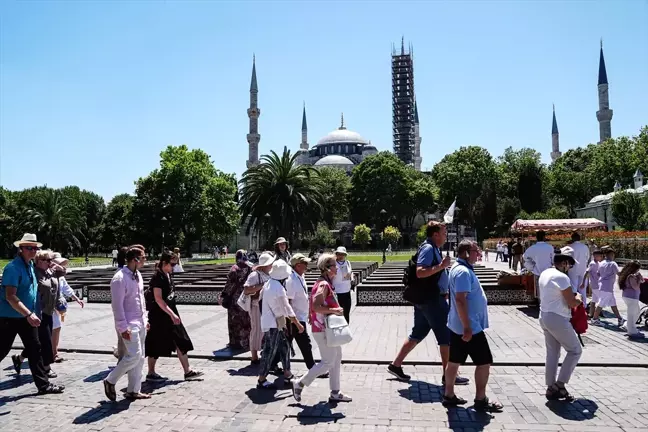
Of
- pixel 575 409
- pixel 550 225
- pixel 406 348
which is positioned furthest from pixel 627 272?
pixel 550 225

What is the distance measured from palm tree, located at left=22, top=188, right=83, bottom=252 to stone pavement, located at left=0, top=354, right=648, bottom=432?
52664mm

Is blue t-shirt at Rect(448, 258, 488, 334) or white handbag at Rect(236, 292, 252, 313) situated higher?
blue t-shirt at Rect(448, 258, 488, 334)

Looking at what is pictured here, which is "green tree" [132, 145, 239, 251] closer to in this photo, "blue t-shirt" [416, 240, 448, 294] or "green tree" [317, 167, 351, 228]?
"green tree" [317, 167, 351, 228]

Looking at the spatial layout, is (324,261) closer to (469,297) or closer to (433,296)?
(433,296)

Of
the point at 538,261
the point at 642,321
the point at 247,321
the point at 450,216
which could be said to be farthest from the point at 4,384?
the point at 450,216

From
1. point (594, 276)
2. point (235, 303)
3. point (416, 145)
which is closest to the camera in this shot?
point (235, 303)

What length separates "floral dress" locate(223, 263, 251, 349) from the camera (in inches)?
318

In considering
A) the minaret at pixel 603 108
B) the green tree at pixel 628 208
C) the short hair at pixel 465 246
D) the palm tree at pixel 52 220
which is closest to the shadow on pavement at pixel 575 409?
the short hair at pixel 465 246

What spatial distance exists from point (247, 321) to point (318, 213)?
A: 2531cm

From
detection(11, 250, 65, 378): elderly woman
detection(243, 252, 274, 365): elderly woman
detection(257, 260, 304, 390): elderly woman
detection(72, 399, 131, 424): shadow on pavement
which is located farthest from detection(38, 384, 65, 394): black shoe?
detection(243, 252, 274, 365): elderly woman

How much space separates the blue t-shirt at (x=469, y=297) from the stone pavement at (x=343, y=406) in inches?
36.1

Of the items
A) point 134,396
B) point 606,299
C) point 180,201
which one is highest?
point 180,201

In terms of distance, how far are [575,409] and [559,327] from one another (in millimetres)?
858

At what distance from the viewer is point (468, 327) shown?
514 centimetres
